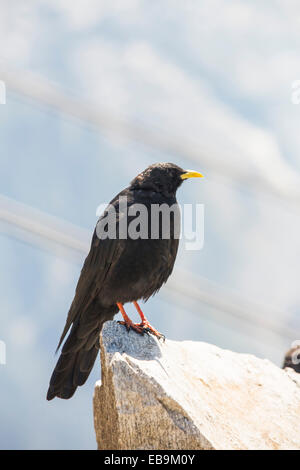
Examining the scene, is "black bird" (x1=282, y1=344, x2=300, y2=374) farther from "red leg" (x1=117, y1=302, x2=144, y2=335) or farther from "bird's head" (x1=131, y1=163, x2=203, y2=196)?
"bird's head" (x1=131, y1=163, x2=203, y2=196)

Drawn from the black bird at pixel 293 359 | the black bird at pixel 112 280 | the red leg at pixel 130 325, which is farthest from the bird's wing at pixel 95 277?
the black bird at pixel 293 359

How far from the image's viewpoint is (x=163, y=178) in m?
5.78

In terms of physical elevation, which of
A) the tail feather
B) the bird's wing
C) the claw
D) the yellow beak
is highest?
the yellow beak

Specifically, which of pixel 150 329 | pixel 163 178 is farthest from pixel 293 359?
pixel 163 178

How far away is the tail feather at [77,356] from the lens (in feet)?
17.6

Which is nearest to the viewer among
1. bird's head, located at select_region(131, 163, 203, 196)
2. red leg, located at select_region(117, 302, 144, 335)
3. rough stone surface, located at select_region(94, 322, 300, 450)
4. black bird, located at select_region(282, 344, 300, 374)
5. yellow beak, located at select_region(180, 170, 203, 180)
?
rough stone surface, located at select_region(94, 322, 300, 450)

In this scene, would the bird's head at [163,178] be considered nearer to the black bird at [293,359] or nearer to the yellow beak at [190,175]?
the yellow beak at [190,175]

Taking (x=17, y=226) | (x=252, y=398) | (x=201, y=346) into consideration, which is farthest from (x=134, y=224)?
(x=17, y=226)

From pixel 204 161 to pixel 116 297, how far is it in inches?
142

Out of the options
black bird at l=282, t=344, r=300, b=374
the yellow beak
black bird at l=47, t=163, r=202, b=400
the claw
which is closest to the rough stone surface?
the claw

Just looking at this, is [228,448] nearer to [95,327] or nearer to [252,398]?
[252,398]

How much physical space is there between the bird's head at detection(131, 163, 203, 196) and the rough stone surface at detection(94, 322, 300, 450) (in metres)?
1.35

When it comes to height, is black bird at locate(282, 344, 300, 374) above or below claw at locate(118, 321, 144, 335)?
above

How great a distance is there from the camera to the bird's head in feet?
18.7
